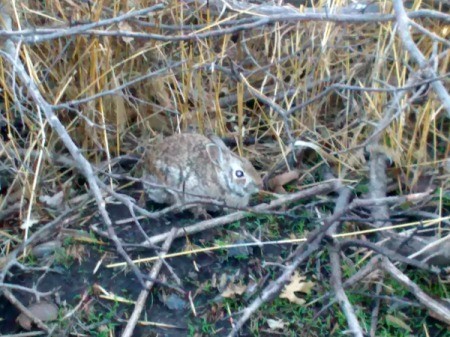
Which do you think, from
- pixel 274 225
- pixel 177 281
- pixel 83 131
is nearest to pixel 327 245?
pixel 274 225

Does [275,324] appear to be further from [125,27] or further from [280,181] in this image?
[125,27]

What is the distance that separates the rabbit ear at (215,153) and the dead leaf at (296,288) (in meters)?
0.67

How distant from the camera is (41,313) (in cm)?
380

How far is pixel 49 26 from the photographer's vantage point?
4449 millimetres

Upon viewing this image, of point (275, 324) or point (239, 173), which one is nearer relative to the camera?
point (275, 324)

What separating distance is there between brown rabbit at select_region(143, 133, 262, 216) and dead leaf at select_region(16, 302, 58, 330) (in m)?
0.76

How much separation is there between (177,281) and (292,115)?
1.33 metres

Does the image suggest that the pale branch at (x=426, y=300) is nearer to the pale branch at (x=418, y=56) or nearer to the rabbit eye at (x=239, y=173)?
the pale branch at (x=418, y=56)

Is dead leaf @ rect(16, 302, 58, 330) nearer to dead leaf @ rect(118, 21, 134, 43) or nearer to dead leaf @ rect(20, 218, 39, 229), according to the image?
dead leaf @ rect(20, 218, 39, 229)

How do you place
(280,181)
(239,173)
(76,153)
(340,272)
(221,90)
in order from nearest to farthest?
(76,153), (340,272), (239,173), (280,181), (221,90)

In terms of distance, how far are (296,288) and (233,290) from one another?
28 centimetres

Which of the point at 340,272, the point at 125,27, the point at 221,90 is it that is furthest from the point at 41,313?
the point at 221,90

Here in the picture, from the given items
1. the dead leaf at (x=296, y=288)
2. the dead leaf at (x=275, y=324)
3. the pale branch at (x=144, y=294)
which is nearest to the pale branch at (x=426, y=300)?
the dead leaf at (x=296, y=288)

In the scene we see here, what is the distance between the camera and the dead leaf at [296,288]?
3.83m
